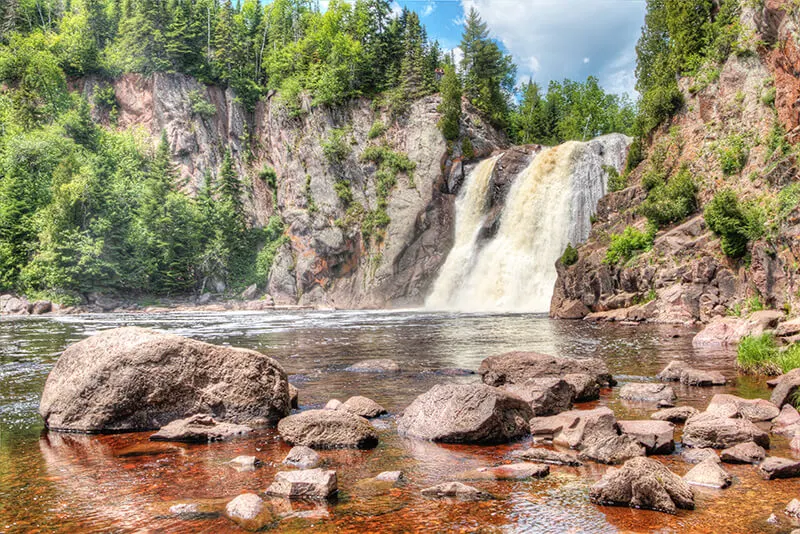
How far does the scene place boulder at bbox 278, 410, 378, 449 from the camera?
7688 millimetres

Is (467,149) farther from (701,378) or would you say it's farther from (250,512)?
(250,512)

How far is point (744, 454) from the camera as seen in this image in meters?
6.61

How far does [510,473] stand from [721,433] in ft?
9.63

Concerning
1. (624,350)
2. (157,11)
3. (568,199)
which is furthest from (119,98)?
(624,350)

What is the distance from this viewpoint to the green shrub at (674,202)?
30781mm

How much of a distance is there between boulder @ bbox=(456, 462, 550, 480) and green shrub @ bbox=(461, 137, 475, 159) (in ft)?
163

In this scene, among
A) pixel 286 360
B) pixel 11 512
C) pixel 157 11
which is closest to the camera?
pixel 11 512

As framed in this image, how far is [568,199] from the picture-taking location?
140ft

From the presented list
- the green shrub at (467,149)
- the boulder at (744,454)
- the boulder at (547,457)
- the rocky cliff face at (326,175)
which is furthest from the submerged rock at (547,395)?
the green shrub at (467,149)

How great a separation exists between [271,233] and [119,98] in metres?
28.6

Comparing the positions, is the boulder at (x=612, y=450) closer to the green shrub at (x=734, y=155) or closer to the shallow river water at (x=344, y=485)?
the shallow river water at (x=344, y=485)

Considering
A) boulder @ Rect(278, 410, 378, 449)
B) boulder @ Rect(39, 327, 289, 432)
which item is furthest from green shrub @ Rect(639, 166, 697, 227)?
boulder @ Rect(278, 410, 378, 449)

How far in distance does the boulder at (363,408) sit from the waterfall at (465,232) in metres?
37.6

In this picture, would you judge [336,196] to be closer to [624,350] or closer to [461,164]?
[461,164]
